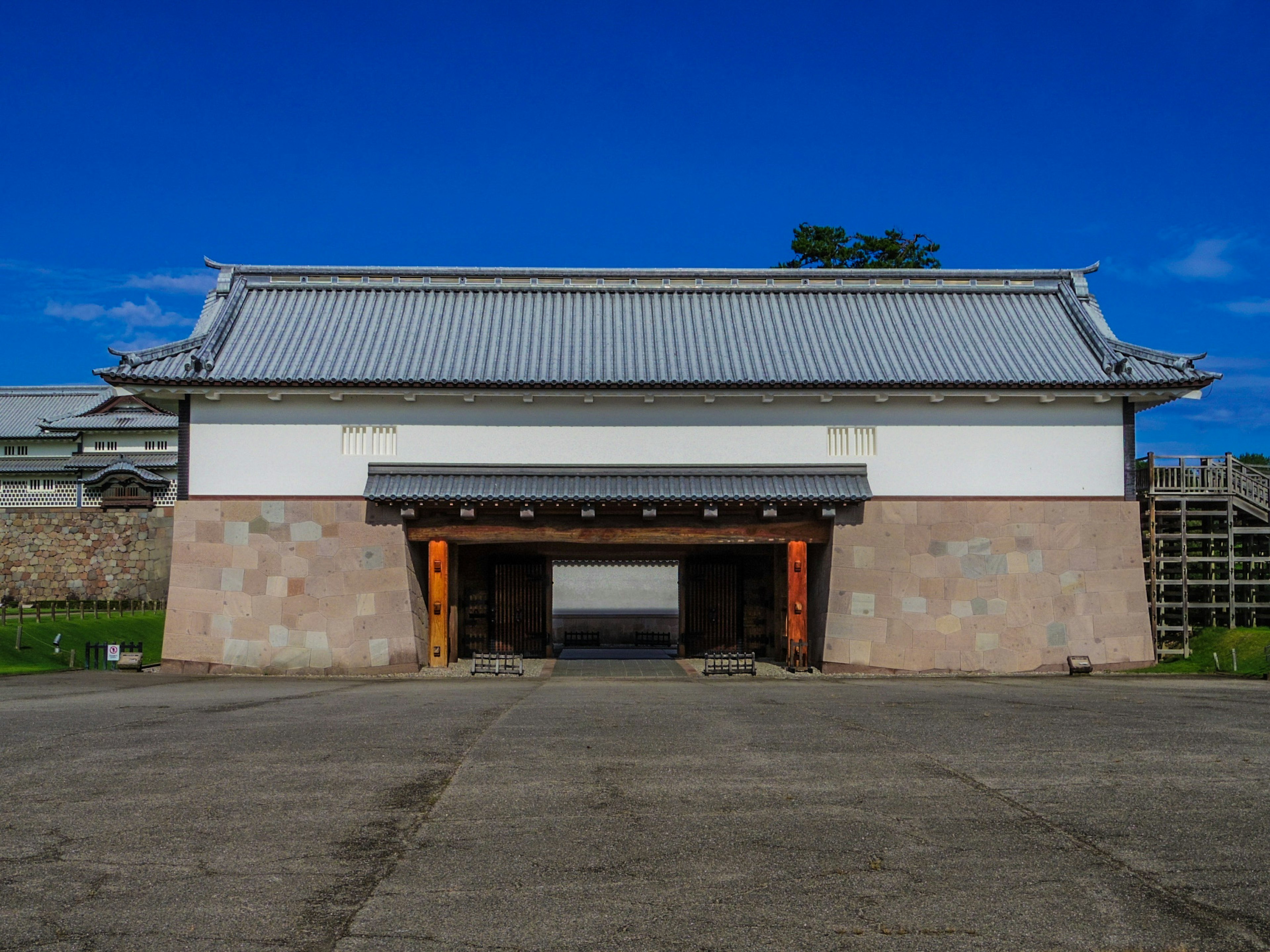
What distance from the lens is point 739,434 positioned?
76.1ft

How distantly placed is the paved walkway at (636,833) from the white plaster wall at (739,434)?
10.4 m

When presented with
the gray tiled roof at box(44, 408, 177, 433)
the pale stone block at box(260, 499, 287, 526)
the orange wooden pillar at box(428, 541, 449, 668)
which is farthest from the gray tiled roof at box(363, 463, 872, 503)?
the gray tiled roof at box(44, 408, 177, 433)

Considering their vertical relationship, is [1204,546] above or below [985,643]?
above

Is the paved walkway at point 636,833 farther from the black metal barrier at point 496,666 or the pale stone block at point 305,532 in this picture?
the black metal barrier at point 496,666

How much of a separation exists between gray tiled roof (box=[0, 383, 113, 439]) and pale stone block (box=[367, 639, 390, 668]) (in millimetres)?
35800

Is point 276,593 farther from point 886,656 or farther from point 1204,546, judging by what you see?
point 1204,546

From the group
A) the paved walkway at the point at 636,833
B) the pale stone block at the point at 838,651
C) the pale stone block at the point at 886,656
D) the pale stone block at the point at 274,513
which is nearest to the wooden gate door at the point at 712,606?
the pale stone block at the point at 838,651

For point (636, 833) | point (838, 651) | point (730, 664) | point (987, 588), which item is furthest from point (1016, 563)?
point (636, 833)

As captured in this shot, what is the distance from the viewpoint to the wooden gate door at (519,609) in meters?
28.0

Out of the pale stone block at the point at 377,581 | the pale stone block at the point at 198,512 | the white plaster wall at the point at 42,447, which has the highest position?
the white plaster wall at the point at 42,447

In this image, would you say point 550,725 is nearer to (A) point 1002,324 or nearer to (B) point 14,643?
(A) point 1002,324

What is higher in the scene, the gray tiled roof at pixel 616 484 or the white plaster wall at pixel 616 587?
the gray tiled roof at pixel 616 484

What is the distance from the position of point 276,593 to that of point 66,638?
9.27m

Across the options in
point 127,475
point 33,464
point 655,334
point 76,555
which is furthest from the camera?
point 33,464
